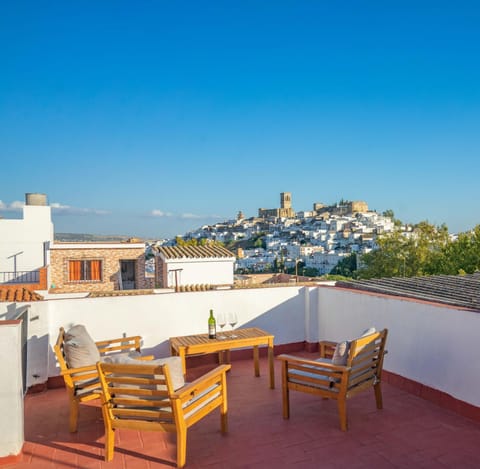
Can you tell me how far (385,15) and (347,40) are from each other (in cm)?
339

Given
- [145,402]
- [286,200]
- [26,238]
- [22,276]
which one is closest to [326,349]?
[145,402]

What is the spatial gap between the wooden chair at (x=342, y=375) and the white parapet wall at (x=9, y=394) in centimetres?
213

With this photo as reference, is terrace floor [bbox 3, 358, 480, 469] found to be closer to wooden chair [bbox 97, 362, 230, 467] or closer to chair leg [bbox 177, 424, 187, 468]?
chair leg [bbox 177, 424, 187, 468]

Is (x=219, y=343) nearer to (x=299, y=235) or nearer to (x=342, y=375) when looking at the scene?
(x=342, y=375)

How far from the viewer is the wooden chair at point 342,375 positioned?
136 inches

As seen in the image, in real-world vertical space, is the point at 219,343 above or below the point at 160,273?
above

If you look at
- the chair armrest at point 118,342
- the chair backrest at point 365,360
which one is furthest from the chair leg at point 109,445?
the chair backrest at point 365,360

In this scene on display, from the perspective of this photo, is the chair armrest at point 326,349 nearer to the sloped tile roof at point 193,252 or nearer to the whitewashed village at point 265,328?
the whitewashed village at point 265,328

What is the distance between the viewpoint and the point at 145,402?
3031 millimetres

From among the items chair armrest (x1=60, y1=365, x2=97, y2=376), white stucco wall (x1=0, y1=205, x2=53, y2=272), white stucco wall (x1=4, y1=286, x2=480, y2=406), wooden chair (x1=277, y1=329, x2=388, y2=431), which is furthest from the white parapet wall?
white stucco wall (x1=0, y1=205, x2=53, y2=272)

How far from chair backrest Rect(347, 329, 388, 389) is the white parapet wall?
103 inches

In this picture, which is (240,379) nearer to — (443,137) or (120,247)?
(120,247)

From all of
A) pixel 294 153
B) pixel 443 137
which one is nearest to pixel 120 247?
pixel 443 137

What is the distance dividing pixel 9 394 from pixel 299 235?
96.1 m
